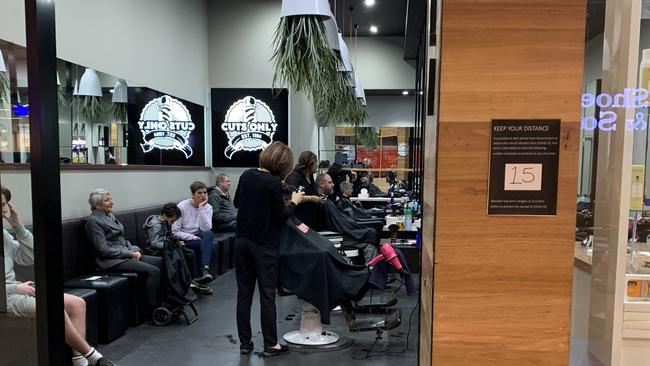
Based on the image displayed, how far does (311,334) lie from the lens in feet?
12.2

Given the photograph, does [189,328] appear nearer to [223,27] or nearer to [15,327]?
[15,327]

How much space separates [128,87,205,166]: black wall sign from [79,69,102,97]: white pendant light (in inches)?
28.1

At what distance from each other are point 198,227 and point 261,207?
8.26 feet

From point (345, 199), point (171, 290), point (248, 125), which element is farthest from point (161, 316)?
point (248, 125)

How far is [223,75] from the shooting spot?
25.8 ft

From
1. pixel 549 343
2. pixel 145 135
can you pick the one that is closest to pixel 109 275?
pixel 145 135

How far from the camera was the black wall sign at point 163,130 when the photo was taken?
18.6ft

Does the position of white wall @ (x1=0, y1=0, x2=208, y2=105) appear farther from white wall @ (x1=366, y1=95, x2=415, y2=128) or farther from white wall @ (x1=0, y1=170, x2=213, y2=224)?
white wall @ (x1=366, y1=95, x2=415, y2=128)

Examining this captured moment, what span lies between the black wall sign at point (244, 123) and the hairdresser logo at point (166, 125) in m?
0.70

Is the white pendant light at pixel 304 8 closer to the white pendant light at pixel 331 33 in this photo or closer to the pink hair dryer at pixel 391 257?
the white pendant light at pixel 331 33

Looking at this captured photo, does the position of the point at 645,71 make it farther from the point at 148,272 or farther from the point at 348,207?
the point at 348,207

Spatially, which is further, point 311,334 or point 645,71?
point 311,334

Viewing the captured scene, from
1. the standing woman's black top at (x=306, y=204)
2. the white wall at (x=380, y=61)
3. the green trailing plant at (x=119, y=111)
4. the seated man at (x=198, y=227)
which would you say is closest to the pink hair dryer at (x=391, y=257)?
the standing woman's black top at (x=306, y=204)

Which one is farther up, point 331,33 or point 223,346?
point 331,33
